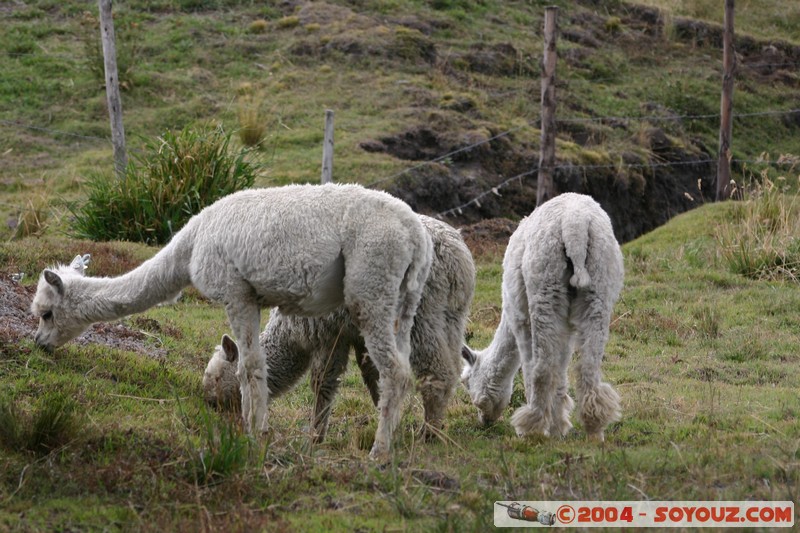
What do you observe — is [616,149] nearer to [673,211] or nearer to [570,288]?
[673,211]

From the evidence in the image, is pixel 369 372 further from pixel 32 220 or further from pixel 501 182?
pixel 501 182

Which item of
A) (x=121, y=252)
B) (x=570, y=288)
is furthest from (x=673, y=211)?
(x=570, y=288)

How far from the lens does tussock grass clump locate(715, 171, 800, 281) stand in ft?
43.1

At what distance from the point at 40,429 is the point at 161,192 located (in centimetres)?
789

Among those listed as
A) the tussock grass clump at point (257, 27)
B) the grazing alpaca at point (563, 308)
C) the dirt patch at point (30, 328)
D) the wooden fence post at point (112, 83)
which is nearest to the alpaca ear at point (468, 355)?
the grazing alpaca at point (563, 308)

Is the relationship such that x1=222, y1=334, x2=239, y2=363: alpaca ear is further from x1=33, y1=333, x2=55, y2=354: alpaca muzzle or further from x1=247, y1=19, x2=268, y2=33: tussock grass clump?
x1=247, y1=19, x2=268, y2=33: tussock grass clump

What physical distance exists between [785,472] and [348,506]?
2.49 metres

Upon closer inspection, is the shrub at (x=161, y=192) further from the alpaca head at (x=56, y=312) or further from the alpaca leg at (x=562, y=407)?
the alpaca leg at (x=562, y=407)

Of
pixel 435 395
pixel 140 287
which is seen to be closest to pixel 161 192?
pixel 140 287

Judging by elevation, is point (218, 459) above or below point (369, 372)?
above

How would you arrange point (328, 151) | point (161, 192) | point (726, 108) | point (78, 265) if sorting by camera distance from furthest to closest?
point (726, 108), point (328, 151), point (161, 192), point (78, 265)

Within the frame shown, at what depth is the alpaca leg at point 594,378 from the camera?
665 centimetres

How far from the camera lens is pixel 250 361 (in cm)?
675

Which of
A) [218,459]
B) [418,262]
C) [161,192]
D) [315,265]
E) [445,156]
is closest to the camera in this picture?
[218,459]
